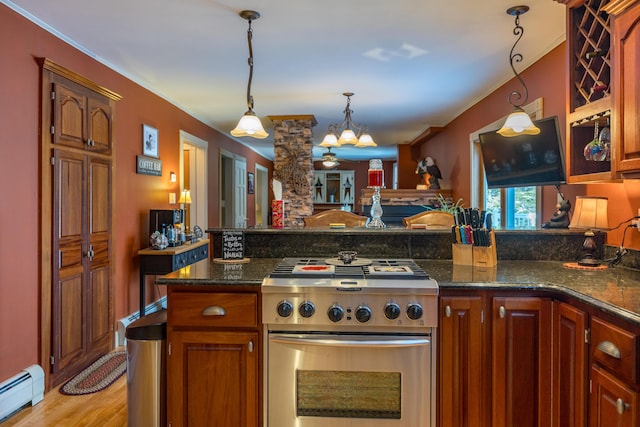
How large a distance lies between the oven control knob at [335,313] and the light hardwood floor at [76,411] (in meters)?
1.51

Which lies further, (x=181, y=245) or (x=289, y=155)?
(x=289, y=155)

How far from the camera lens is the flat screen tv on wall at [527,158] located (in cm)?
272

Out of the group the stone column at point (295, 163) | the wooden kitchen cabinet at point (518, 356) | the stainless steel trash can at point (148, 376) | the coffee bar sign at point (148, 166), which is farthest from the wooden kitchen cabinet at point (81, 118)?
the wooden kitchen cabinet at point (518, 356)

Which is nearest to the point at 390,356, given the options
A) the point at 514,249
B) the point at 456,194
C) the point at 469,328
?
the point at 469,328

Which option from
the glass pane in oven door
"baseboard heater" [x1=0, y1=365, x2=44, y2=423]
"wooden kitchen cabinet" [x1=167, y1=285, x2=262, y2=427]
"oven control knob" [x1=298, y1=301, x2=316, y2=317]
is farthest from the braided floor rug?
"oven control knob" [x1=298, y1=301, x2=316, y2=317]

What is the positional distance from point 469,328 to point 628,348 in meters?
0.58

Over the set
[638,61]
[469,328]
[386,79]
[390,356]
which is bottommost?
[390,356]

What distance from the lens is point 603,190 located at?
2.47m

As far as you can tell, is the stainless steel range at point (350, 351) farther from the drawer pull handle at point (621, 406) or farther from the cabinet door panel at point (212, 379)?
the drawer pull handle at point (621, 406)

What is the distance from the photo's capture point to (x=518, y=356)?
5.86ft

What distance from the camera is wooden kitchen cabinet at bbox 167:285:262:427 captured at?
1.83m

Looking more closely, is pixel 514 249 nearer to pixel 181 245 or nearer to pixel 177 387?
pixel 177 387

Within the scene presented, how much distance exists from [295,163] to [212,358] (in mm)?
3995

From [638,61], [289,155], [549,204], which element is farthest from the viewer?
[289,155]
